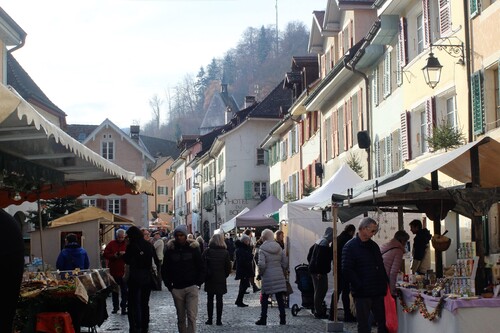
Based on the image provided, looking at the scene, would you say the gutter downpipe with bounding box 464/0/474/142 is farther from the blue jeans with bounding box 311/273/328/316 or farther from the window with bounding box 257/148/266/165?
the window with bounding box 257/148/266/165

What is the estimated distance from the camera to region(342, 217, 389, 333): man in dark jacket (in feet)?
38.7

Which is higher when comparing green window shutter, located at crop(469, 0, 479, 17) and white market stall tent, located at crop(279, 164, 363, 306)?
green window shutter, located at crop(469, 0, 479, 17)

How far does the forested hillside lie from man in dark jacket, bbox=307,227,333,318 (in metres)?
122

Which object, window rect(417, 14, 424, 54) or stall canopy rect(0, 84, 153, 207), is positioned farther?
window rect(417, 14, 424, 54)

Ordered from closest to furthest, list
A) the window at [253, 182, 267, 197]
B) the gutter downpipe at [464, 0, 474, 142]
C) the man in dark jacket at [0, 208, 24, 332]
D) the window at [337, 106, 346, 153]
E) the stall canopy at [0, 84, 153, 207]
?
1. the man in dark jacket at [0, 208, 24, 332]
2. the stall canopy at [0, 84, 153, 207]
3. the gutter downpipe at [464, 0, 474, 142]
4. the window at [337, 106, 346, 153]
5. the window at [253, 182, 267, 197]

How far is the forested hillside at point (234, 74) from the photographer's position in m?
147

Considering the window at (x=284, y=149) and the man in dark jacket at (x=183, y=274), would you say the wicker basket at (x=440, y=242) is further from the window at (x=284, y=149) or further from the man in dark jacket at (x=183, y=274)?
the window at (x=284, y=149)

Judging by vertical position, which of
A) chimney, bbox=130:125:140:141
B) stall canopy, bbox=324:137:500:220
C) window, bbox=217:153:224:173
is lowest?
stall canopy, bbox=324:137:500:220

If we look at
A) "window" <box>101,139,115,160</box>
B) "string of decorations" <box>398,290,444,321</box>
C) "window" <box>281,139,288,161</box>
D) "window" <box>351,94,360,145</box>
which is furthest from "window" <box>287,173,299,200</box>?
"string of decorations" <box>398,290,444,321</box>

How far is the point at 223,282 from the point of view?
1789 centimetres

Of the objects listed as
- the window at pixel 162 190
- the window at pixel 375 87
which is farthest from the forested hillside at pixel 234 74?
the window at pixel 375 87

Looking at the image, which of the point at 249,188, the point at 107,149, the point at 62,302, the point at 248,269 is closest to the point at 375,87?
the point at 248,269

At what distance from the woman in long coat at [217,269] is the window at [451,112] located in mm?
6126

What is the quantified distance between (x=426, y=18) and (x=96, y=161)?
42.6 feet
